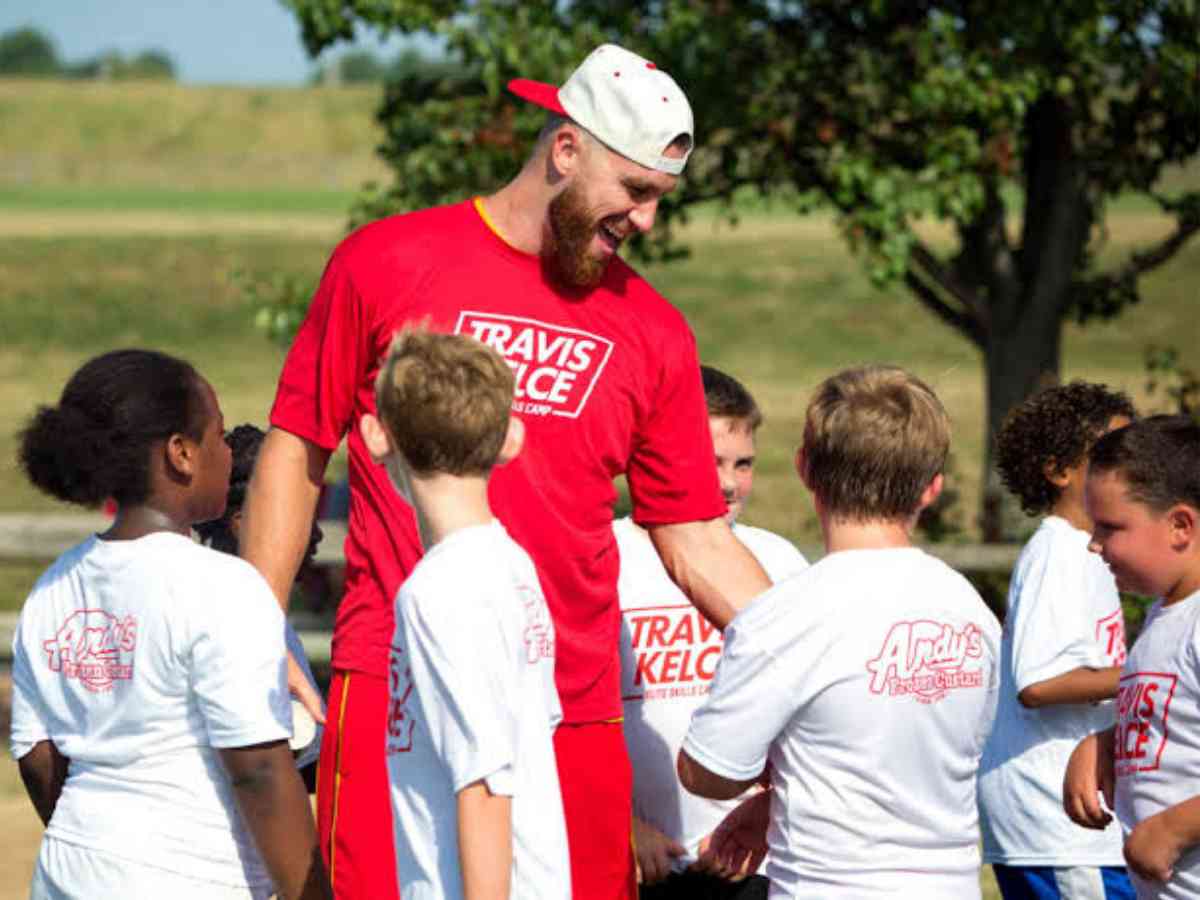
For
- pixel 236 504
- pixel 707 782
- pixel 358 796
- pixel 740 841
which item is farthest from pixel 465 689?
pixel 236 504

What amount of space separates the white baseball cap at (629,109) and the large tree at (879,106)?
5537mm

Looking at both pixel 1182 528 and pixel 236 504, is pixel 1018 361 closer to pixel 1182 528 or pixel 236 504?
pixel 236 504

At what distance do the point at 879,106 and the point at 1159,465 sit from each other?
690cm

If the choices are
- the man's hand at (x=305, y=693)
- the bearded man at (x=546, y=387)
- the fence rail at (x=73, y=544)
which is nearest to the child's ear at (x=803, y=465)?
the bearded man at (x=546, y=387)

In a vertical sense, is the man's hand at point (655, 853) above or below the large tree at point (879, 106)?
below

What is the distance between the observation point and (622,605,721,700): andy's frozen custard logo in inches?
168

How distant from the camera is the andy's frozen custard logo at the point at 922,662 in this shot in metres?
3.25

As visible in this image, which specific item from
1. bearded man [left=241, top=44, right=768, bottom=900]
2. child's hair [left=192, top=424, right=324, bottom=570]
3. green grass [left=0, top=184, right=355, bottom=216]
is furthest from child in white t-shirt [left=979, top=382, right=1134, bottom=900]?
green grass [left=0, top=184, right=355, bottom=216]

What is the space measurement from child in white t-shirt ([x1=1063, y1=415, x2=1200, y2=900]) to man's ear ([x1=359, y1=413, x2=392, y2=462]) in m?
1.45

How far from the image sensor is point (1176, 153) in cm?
1102

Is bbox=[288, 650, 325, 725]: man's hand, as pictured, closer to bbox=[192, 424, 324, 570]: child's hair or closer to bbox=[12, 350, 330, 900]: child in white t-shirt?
bbox=[12, 350, 330, 900]: child in white t-shirt

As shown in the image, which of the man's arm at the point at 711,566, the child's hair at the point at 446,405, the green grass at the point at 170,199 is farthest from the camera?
the green grass at the point at 170,199

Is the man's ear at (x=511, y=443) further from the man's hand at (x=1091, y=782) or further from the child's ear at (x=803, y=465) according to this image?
the man's hand at (x=1091, y=782)

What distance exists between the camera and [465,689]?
2846 millimetres
